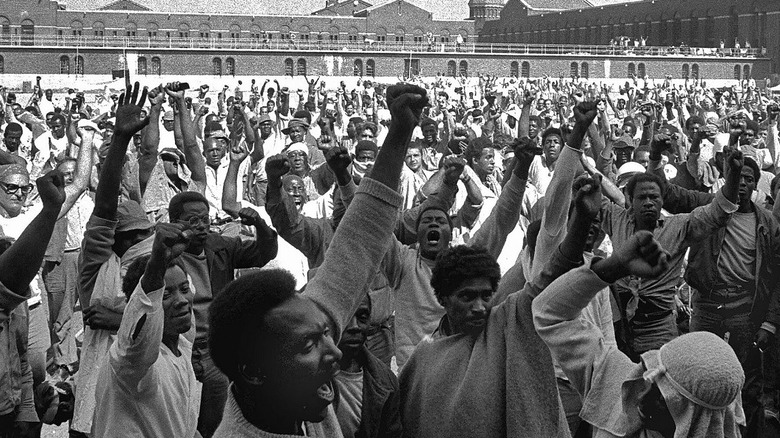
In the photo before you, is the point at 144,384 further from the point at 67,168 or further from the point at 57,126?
the point at 57,126

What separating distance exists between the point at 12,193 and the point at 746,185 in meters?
4.06

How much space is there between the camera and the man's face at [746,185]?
5.86 m

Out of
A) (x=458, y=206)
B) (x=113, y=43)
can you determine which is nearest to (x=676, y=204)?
(x=458, y=206)

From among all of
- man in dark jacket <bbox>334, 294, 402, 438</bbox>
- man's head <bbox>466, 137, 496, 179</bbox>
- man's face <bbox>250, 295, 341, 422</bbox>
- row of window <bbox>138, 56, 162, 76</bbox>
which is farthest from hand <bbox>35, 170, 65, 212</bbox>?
row of window <bbox>138, 56, 162, 76</bbox>

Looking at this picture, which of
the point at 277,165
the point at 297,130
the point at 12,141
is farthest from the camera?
the point at 12,141

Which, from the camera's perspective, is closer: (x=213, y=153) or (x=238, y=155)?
(x=238, y=155)

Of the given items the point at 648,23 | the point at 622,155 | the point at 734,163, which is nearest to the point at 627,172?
the point at 622,155

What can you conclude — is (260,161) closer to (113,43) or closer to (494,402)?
(494,402)

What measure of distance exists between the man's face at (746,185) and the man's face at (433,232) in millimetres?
1690

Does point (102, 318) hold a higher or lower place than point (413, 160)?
lower

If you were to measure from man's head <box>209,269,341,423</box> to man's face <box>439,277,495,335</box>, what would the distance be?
1109mm

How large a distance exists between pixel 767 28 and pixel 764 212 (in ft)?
220

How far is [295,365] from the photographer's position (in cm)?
206

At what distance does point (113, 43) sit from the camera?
65.9 meters
